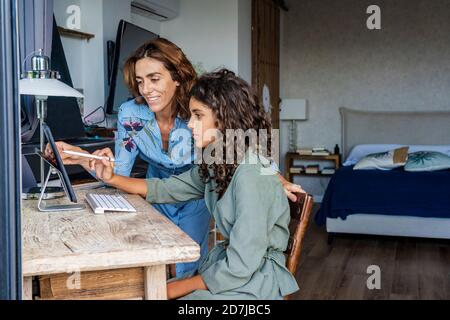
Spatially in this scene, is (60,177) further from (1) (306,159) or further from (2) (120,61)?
(1) (306,159)

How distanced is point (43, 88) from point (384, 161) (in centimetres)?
404

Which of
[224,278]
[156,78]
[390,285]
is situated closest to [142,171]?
[156,78]

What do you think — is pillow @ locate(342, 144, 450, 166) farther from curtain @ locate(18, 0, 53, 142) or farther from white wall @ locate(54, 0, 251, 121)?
curtain @ locate(18, 0, 53, 142)

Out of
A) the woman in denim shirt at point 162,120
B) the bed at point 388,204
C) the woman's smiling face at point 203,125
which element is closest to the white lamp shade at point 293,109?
the bed at point 388,204

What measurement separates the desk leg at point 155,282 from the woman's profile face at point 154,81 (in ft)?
3.10

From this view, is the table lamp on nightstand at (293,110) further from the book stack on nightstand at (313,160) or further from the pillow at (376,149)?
the pillow at (376,149)

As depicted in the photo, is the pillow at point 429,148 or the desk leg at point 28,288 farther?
the pillow at point 429,148

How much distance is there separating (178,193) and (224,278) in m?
0.57

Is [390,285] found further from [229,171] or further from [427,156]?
[229,171]

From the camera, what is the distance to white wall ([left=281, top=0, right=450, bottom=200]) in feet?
21.0

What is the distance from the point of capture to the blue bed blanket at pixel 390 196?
14.7 feet

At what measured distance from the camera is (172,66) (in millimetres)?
2117

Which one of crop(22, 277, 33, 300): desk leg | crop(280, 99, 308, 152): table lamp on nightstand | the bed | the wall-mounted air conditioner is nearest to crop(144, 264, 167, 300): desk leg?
crop(22, 277, 33, 300): desk leg

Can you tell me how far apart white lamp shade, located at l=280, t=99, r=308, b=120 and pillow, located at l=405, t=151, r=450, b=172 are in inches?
69.7
